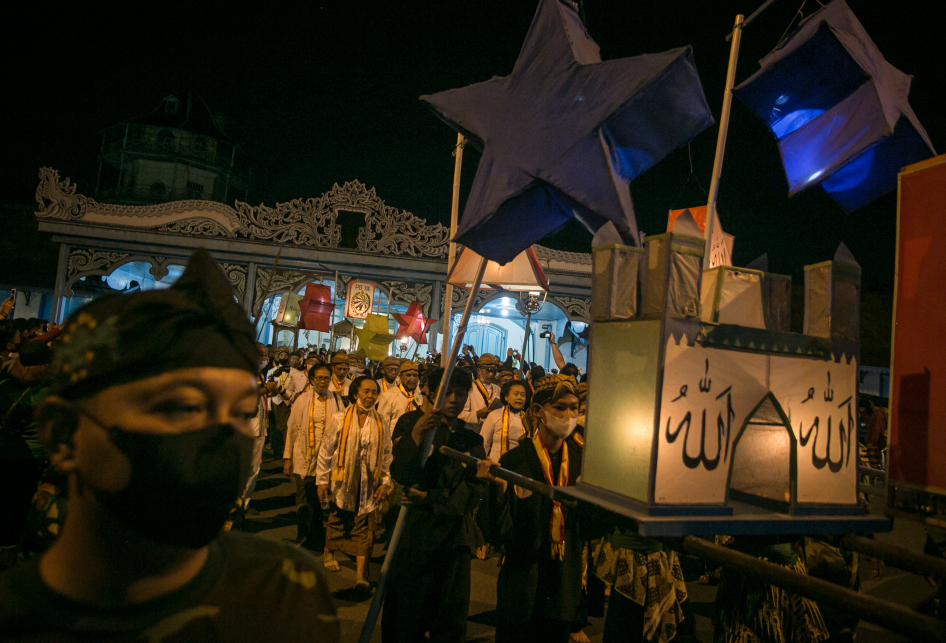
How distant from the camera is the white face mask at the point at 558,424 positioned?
4020 mm

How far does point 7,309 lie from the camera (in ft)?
32.8

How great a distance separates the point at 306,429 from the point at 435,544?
3443 mm

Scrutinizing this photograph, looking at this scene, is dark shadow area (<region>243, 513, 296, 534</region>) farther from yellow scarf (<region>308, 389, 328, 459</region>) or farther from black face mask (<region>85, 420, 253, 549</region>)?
black face mask (<region>85, 420, 253, 549</region>)

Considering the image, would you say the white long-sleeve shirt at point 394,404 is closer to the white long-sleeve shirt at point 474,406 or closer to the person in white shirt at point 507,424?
the white long-sleeve shirt at point 474,406

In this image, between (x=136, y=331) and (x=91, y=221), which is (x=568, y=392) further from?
(x=91, y=221)

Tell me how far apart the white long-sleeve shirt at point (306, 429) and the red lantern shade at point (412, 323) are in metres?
6.97

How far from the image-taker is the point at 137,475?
1.14 metres

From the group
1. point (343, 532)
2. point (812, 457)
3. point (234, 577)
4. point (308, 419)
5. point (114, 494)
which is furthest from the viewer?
point (308, 419)

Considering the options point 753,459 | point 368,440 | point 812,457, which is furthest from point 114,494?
point 368,440

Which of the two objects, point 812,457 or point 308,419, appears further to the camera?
point 308,419

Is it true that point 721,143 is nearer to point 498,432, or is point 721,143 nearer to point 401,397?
point 498,432

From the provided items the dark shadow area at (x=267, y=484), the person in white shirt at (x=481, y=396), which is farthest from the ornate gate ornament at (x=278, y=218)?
the dark shadow area at (x=267, y=484)

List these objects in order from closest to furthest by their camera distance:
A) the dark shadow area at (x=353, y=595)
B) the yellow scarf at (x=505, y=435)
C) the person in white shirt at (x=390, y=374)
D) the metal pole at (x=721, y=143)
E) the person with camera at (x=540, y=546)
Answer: the metal pole at (x=721, y=143)
the person with camera at (x=540, y=546)
the dark shadow area at (x=353, y=595)
the yellow scarf at (x=505, y=435)
the person in white shirt at (x=390, y=374)

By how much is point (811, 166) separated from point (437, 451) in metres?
2.87
